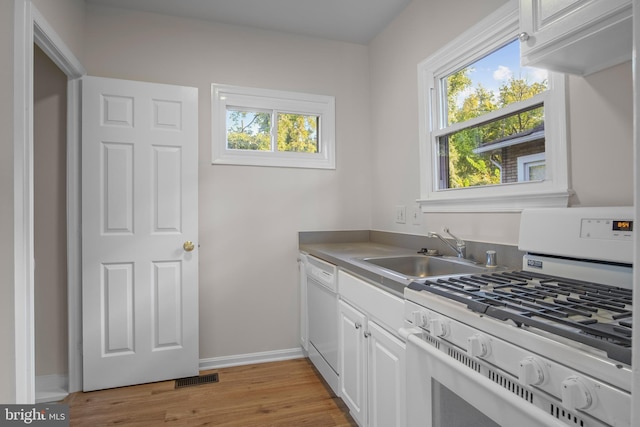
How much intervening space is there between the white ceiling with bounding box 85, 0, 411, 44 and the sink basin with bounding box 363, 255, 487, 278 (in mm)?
1794

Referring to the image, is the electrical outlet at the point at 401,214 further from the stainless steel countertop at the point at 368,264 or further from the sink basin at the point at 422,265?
the sink basin at the point at 422,265

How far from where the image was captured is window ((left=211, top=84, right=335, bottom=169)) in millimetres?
2721

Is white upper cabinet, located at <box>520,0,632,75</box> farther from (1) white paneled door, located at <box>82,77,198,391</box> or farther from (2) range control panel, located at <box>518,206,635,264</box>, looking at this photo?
(1) white paneled door, located at <box>82,77,198,391</box>

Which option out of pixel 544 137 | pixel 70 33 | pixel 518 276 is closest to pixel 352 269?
pixel 518 276

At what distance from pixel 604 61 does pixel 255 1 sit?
2106mm

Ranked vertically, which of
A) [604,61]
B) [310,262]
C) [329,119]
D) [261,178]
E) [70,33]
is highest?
[70,33]

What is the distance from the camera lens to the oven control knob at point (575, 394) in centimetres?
64

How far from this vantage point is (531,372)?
2.43 ft

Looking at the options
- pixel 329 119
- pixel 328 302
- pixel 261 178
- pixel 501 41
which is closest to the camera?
pixel 501 41

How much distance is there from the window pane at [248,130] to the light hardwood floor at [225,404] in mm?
1748

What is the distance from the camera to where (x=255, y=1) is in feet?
7.98

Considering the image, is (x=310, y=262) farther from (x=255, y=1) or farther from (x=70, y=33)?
(x=70, y=33)

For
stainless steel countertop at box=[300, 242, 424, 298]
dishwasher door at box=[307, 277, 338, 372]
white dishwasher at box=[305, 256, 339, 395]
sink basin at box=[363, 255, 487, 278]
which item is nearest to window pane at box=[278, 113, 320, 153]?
stainless steel countertop at box=[300, 242, 424, 298]

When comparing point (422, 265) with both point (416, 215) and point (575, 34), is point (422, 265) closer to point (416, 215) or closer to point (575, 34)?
point (416, 215)
